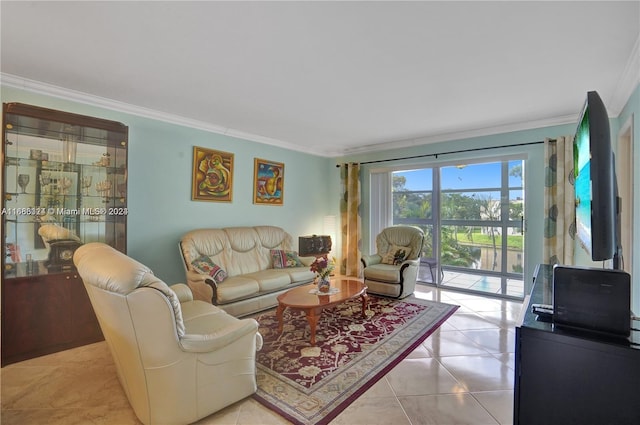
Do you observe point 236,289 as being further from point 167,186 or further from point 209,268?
point 167,186

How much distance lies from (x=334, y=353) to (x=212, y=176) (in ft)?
9.67

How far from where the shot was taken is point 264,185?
4.87 meters

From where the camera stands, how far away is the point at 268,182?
4922mm

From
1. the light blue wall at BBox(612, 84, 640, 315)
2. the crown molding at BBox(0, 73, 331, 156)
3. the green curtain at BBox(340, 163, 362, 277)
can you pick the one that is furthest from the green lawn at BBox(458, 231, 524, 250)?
the crown molding at BBox(0, 73, 331, 156)

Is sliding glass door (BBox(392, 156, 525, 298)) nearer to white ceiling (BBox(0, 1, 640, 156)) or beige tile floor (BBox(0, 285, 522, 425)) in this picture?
white ceiling (BBox(0, 1, 640, 156))

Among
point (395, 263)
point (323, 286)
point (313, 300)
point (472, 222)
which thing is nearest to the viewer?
point (313, 300)

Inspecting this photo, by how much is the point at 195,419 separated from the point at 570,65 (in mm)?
3905

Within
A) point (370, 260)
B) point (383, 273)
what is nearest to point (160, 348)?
point (383, 273)

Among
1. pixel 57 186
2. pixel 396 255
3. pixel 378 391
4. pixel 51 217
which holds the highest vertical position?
pixel 57 186

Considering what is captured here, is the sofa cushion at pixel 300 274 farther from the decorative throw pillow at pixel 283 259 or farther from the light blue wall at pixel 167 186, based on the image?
the light blue wall at pixel 167 186

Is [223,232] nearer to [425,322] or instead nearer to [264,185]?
[264,185]

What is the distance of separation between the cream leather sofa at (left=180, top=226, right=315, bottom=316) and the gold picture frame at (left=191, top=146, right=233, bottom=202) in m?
0.52

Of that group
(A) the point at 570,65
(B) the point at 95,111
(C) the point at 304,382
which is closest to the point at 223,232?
(B) the point at 95,111

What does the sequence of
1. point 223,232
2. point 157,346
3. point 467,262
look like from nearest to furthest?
point 157,346 → point 223,232 → point 467,262
